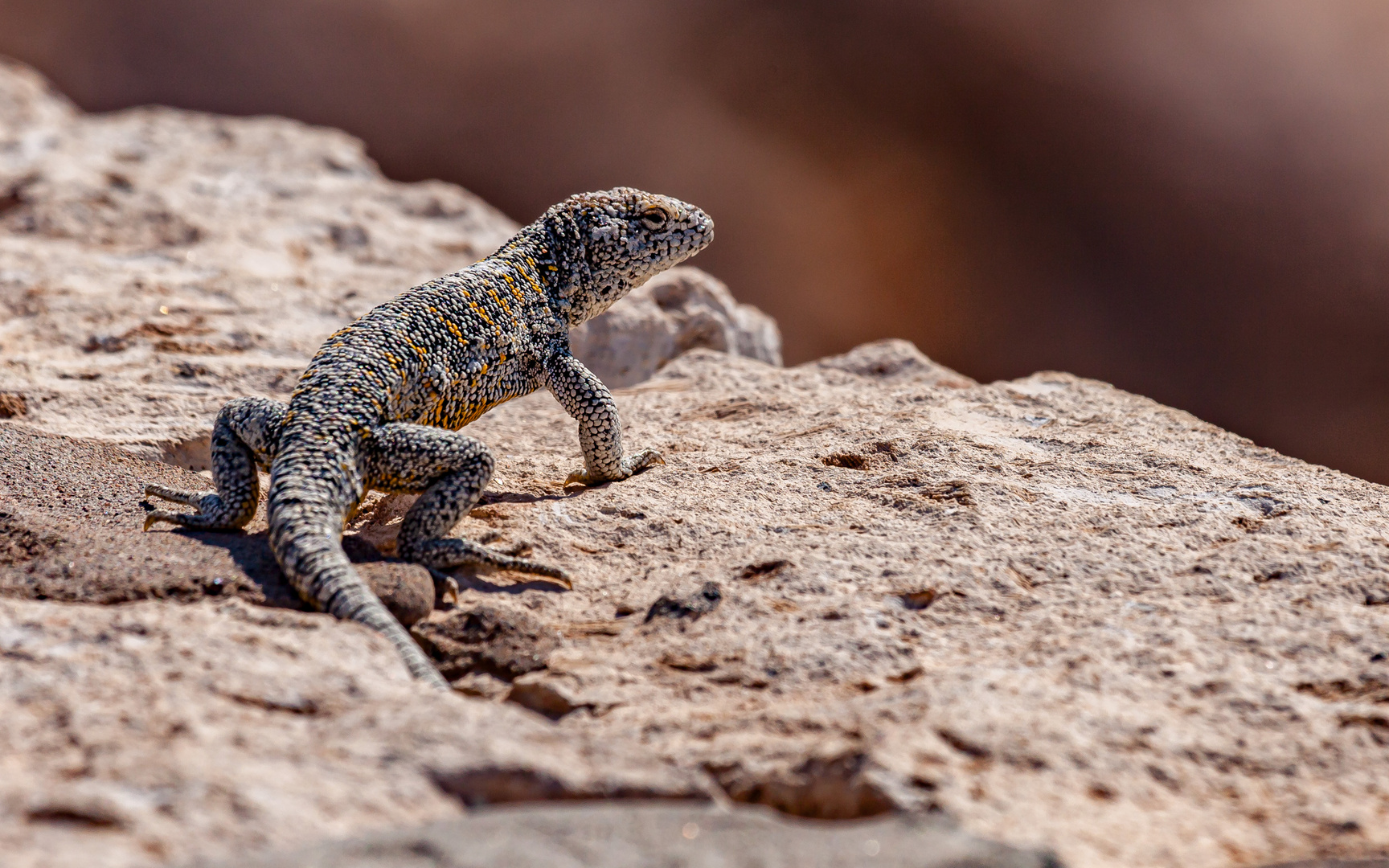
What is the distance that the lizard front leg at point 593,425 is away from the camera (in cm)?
564

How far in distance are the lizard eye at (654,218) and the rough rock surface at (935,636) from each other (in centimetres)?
125

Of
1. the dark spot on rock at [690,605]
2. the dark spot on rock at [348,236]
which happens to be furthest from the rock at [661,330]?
the dark spot on rock at [690,605]

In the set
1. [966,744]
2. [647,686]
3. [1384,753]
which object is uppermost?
[1384,753]

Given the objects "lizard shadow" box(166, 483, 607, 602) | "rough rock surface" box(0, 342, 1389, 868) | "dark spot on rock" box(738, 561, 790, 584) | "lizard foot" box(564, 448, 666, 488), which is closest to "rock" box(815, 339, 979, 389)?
"rough rock surface" box(0, 342, 1389, 868)

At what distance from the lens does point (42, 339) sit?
6.88m

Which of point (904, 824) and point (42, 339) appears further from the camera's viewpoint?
point (42, 339)

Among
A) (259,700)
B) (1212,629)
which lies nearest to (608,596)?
(259,700)

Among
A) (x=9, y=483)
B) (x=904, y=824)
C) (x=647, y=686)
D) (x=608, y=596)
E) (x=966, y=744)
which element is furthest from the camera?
(x=9, y=483)

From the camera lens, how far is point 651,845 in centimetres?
268

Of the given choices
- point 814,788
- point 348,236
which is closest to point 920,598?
point 814,788

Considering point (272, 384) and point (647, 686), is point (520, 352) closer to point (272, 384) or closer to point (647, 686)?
point (272, 384)

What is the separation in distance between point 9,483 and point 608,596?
2.86 metres

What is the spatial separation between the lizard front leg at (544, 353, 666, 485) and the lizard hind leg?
880 mm

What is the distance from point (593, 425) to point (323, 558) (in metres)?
1.87
